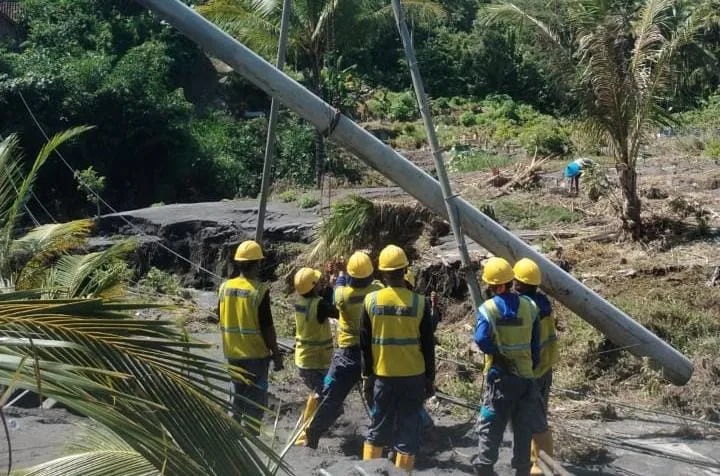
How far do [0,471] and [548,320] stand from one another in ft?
13.5

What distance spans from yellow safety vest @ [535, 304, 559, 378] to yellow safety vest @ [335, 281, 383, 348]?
1.39m

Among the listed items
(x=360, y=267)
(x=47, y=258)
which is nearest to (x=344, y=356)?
(x=360, y=267)

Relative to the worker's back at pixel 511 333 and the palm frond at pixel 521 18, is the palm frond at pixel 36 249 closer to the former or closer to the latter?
the worker's back at pixel 511 333

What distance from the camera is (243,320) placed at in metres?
7.89

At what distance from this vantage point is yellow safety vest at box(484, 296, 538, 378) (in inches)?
273

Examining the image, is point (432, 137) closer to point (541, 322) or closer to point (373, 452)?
point (541, 322)

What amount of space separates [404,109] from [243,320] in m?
29.3

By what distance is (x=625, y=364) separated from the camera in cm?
1040

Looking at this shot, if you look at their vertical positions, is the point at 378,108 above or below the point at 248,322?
above

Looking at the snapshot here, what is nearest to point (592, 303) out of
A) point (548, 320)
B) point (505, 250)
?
point (505, 250)

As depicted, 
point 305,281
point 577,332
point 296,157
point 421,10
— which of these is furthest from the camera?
point 296,157

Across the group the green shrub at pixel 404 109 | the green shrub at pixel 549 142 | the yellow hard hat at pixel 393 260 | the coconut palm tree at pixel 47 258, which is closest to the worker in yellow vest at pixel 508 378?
the yellow hard hat at pixel 393 260

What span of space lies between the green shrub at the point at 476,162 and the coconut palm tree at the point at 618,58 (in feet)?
27.7

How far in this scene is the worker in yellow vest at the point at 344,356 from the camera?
7965mm
